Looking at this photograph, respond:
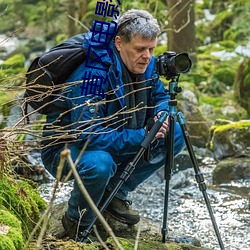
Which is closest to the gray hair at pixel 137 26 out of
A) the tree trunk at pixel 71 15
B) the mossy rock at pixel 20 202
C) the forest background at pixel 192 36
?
the mossy rock at pixel 20 202

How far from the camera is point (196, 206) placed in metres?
5.66

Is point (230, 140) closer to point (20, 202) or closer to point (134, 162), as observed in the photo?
point (134, 162)

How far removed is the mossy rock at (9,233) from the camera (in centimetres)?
238

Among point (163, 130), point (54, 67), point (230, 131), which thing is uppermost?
point (54, 67)

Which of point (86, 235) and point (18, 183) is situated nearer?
point (86, 235)

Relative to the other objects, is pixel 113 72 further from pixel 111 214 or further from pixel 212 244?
pixel 212 244

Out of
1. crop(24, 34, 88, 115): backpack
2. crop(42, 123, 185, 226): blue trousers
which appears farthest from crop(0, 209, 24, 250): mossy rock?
crop(24, 34, 88, 115): backpack

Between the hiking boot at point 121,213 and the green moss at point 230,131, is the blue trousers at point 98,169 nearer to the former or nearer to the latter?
the hiking boot at point 121,213

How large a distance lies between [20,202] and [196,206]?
2.75m

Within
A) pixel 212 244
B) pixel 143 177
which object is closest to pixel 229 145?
pixel 212 244

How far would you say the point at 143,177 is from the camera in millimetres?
3914

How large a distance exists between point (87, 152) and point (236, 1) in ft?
35.8

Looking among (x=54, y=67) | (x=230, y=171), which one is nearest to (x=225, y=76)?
(x=230, y=171)

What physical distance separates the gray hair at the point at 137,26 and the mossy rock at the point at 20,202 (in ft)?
3.36
